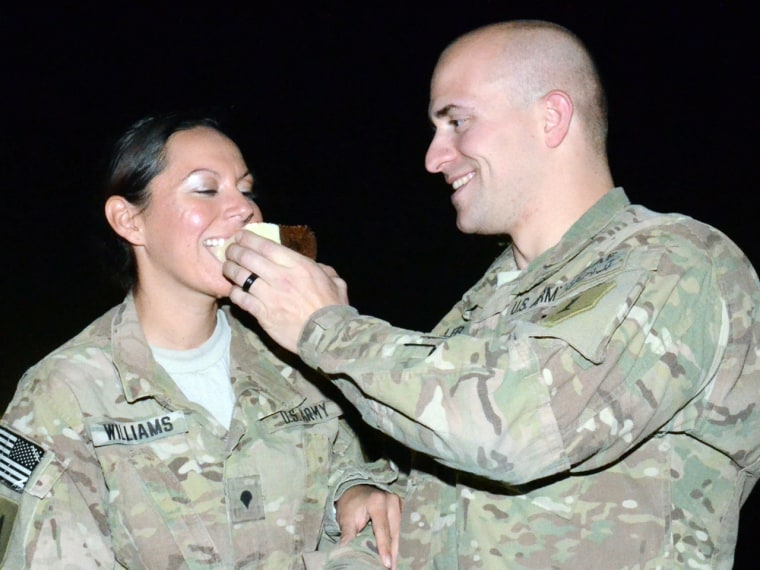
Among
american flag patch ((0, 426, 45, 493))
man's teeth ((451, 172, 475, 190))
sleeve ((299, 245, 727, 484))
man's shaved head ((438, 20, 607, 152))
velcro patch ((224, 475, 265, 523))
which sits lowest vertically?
velcro patch ((224, 475, 265, 523))

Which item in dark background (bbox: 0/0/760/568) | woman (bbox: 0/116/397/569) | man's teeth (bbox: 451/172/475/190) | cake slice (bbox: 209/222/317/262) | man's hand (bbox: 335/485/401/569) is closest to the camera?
woman (bbox: 0/116/397/569)

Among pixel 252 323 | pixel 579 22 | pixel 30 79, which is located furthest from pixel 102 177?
pixel 579 22

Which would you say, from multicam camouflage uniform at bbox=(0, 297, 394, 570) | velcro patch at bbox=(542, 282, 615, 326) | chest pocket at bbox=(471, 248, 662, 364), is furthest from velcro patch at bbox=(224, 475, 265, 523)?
velcro patch at bbox=(542, 282, 615, 326)

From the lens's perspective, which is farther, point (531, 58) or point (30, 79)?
point (30, 79)

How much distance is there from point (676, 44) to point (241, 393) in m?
4.49

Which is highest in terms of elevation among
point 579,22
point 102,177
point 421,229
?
point 579,22

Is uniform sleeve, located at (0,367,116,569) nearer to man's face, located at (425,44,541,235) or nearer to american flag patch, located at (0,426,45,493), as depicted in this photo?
american flag patch, located at (0,426,45,493)

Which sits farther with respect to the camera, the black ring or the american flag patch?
the black ring

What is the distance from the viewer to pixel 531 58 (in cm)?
226

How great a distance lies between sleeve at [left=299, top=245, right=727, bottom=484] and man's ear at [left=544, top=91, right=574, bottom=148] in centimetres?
60

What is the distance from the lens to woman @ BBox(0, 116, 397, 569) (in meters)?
2.00

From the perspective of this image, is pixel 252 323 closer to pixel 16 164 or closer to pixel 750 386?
pixel 750 386

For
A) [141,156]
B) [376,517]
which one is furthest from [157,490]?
[141,156]

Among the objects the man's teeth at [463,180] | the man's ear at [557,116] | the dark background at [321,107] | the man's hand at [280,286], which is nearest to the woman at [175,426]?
the man's hand at [280,286]
